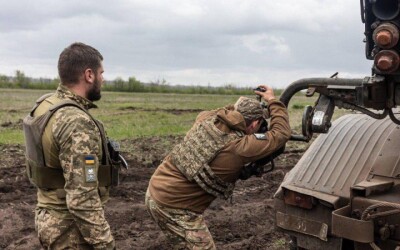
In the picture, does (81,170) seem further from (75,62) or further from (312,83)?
(312,83)

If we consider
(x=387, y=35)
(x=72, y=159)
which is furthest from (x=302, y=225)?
→ (x=72, y=159)

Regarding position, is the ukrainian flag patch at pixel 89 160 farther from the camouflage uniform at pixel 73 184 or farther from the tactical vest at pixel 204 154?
the tactical vest at pixel 204 154

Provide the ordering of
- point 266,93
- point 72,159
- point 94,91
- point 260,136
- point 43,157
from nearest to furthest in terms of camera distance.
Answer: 1. point 72,159
2. point 43,157
3. point 94,91
4. point 260,136
5. point 266,93

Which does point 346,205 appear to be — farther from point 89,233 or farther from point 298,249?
point 89,233

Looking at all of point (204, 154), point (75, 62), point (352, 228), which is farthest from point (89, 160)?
point (352, 228)

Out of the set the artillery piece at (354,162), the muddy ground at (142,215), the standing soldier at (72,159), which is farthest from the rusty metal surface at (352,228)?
the muddy ground at (142,215)

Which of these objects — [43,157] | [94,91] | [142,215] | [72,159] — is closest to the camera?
[72,159]

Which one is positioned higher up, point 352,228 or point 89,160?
point 89,160

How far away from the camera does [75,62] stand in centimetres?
354

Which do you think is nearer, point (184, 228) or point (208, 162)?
point (208, 162)

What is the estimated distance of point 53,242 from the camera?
3.53m

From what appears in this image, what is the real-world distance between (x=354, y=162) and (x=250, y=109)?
828mm

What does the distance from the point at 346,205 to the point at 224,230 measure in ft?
10.1

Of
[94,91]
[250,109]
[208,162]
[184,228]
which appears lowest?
[184,228]
